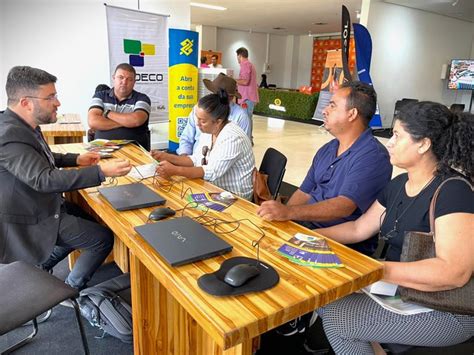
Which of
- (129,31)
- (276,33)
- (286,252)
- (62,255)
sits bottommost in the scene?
(62,255)

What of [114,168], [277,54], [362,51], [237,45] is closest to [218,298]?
[114,168]

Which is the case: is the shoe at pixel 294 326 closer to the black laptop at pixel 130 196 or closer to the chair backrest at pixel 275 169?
the chair backrest at pixel 275 169

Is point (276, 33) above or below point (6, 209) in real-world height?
above

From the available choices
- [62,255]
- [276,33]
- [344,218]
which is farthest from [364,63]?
[276,33]

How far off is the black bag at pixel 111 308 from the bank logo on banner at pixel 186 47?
13.6 ft

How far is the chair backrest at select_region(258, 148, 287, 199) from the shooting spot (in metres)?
2.15

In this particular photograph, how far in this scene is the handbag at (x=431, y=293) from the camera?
114 centimetres

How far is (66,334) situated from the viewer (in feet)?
6.10

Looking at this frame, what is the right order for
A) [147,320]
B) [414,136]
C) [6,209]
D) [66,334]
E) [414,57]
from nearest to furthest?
[414,136] < [147,320] < [6,209] < [66,334] < [414,57]

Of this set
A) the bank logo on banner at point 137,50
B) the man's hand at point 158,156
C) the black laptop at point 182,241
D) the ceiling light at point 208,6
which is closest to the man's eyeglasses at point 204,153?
the man's hand at point 158,156

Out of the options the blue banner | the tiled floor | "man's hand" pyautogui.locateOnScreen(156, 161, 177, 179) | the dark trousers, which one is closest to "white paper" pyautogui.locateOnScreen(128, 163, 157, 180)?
"man's hand" pyautogui.locateOnScreen(156, 161, 177, 179)

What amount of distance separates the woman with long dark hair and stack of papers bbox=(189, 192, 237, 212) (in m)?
0.26

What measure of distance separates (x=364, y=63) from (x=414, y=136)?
5.28 m

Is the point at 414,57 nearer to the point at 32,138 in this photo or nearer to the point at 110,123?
the point at 110,123
